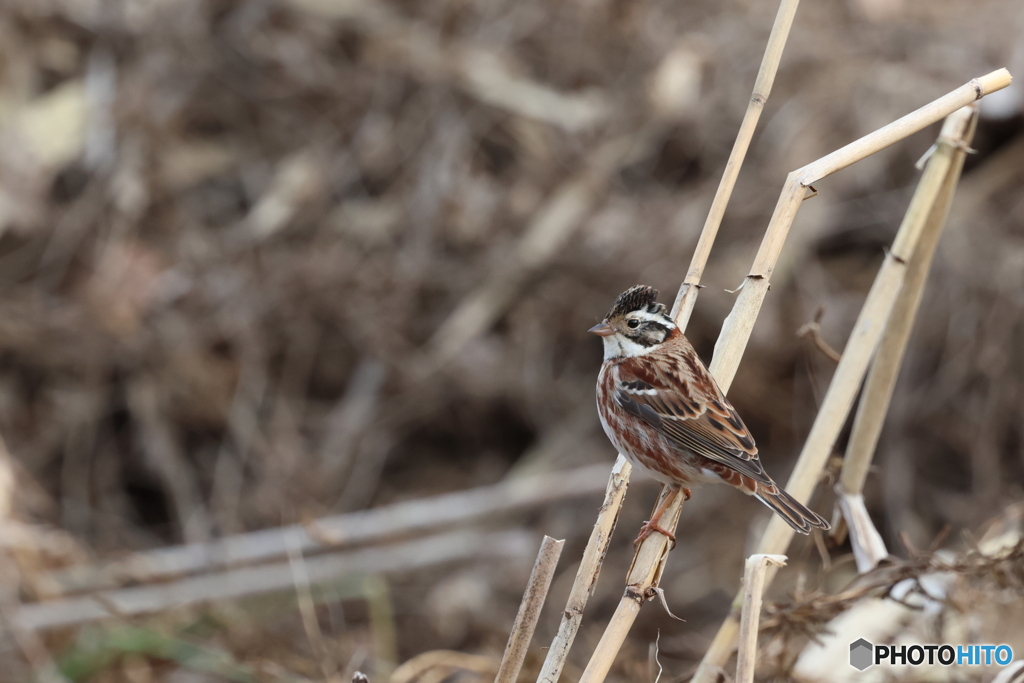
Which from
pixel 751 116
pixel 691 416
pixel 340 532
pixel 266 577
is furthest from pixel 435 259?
pixel 751 116

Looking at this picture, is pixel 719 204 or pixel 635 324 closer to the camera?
pixel 719 204

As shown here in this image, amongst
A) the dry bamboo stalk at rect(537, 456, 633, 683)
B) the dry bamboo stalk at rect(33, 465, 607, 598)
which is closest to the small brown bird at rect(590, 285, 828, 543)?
the dry bamboo stalk at rect(537, 456, 633, 683)

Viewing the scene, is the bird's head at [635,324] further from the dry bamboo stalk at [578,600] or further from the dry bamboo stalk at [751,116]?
the dry bamboo stalk at [578,600]

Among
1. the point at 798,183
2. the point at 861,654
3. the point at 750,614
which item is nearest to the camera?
the point at 750,614

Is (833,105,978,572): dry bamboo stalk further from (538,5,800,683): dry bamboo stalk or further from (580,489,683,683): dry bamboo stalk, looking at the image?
(580,489,683,683): dry bamboo stalk

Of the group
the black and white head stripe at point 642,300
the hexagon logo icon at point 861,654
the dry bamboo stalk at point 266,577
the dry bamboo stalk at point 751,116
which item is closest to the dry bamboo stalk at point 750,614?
the dry bamboo stalk at point 751,116

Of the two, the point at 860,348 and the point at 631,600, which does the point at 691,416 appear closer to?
the point at 860,348

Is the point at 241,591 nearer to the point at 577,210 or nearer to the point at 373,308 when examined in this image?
the point at 373,308
